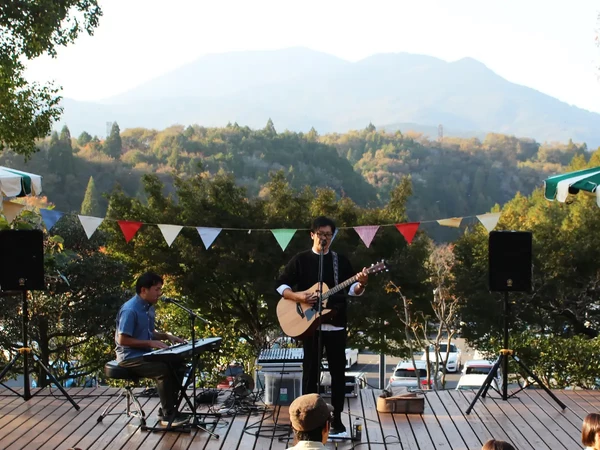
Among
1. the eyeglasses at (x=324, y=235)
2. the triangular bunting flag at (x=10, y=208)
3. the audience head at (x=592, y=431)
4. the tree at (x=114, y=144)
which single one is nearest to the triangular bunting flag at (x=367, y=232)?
the eyeglasses at (x=324, y=235)

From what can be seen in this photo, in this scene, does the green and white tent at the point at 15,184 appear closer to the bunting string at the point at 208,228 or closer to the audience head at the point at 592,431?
the bunting string at the point at 208,228

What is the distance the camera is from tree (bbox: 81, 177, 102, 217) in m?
→ 42.0

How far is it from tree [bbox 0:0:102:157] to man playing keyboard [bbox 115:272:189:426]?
644 centimetres

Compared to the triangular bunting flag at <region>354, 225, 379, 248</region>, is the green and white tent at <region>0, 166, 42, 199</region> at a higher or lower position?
higher

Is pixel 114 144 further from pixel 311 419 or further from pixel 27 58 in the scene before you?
pixel 311 419

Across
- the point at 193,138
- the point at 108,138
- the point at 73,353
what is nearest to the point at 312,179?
the point at 193,138

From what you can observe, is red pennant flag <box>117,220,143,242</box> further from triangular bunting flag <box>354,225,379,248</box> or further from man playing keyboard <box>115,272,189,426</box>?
man playing keyboard <box>115,272,189,426</box>

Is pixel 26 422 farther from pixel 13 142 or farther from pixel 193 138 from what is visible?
pixel 193 138

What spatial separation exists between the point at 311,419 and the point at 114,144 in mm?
59356

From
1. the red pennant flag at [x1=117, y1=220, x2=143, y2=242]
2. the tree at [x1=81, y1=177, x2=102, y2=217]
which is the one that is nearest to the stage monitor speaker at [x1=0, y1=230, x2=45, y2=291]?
the red pennant flag at [x1=117, y1=220, x2=143, y2=242]

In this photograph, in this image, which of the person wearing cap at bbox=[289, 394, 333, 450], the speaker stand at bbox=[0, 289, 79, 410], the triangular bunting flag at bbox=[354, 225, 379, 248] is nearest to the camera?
the person wearing cap at bbox=[289, 394, 333, 450]

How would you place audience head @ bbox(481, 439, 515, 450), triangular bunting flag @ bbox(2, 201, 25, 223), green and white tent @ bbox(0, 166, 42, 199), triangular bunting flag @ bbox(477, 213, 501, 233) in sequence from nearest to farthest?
audience head @ bbox(481, 439, 515, 450)
green and white tent @ bbox(0, 166, 42, 199)
triangular bunting flag @ bbox(2, 201, 25, 223)
triangular bunting flag @ bbox(477, 213, 501, 233)

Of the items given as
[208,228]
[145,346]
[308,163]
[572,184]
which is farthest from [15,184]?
[308,163]

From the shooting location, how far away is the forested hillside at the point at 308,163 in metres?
48.0
